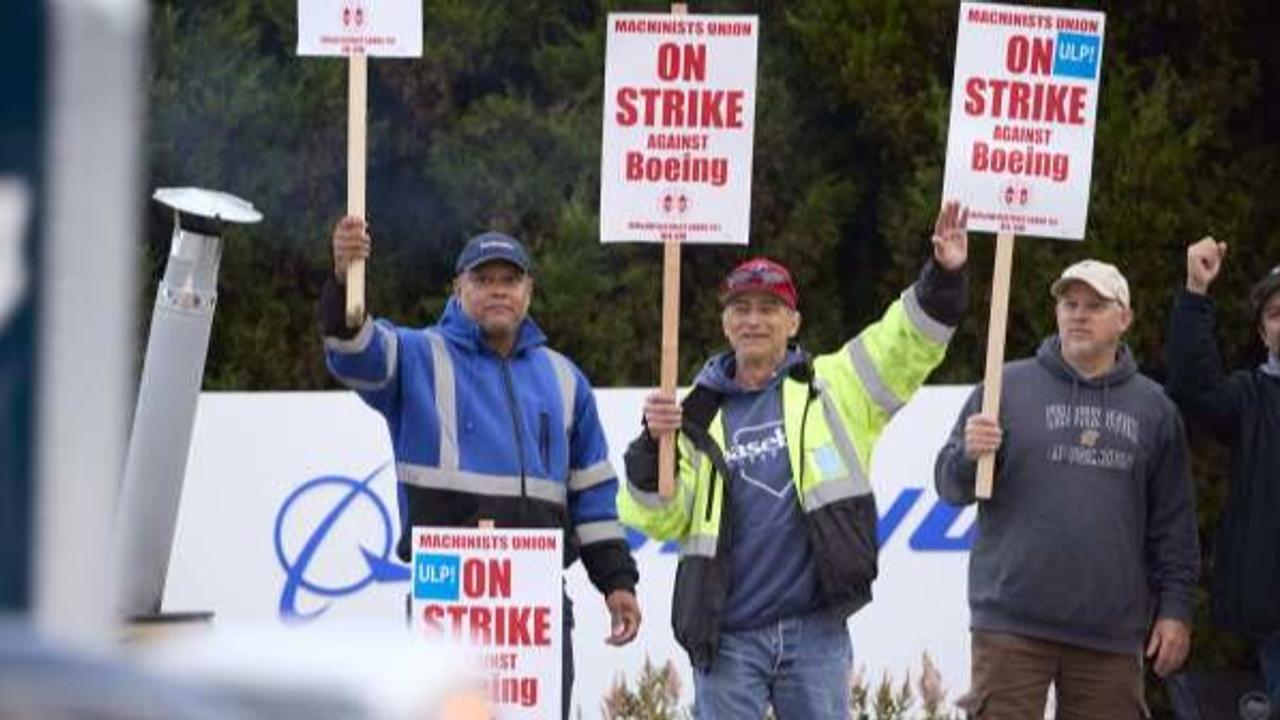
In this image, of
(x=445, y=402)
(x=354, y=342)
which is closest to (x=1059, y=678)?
(x=445, y=402)

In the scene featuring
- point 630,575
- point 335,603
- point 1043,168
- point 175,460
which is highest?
point 1043,168

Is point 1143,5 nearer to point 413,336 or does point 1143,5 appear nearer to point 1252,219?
point 1252,219

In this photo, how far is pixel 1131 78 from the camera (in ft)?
47.1

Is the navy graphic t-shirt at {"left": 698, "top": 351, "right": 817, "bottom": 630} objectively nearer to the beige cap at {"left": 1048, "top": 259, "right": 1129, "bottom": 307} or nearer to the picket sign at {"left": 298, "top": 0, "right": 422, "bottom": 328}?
the beige cap at {"left": 1048, "top": 259, "right": 1129, "bottom": 307}

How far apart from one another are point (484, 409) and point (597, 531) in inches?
22.2

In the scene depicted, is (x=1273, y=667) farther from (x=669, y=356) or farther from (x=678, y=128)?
(x=678, y=128)

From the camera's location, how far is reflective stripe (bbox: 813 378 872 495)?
861 centimetres

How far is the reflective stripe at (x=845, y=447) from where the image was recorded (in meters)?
8.61

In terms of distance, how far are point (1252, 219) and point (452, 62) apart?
398 cm

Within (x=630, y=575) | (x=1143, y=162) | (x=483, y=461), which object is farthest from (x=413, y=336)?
(x=1143, y=162)

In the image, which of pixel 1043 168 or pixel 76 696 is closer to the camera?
pixel 76 696

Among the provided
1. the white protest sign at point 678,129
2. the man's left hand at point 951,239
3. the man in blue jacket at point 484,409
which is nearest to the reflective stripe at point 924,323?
the man's left hand at point 951,239

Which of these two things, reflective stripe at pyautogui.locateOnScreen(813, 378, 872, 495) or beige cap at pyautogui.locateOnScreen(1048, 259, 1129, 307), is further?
beige cap at pyautogui.locateOnScreen(1048, 259, 1129, 307)

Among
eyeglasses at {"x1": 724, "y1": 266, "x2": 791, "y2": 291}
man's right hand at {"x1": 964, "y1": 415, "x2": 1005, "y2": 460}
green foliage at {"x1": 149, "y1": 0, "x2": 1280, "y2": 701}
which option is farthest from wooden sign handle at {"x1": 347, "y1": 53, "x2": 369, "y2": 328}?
green foliage at {"x1": 149, "y1": 0, "x2": 1280, "y2": 701}
